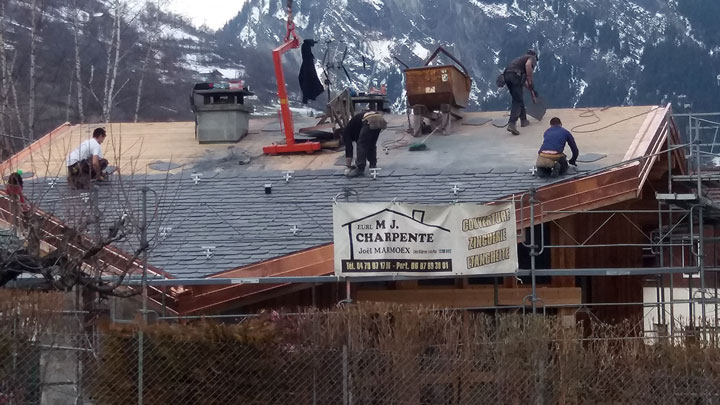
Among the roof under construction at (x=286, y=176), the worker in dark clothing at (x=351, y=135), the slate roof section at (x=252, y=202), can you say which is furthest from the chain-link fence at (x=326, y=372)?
the worker in dark clothing at (x=351, y=135)

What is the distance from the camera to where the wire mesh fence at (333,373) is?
35.2 feet

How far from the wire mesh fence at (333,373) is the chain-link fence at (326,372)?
0.01 meters

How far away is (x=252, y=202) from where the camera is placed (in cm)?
1708

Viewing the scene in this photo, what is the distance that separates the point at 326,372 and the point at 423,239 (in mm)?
3552

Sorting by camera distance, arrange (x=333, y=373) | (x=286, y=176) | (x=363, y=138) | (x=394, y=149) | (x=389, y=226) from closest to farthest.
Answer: (x=333, y=373), (x=389, y=226), (x=363, y=138), (x=286, y=176), (x=394, y=149)

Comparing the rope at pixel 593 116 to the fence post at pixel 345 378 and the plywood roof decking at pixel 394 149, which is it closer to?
the plywood roof decking at pixel 394 149

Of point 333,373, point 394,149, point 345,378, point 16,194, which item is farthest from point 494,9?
point 345,378

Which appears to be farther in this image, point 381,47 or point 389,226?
point 381,47

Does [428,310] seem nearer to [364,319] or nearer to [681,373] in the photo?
[364,319]

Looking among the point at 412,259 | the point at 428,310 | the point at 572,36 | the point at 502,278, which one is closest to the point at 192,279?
the point at 412,259

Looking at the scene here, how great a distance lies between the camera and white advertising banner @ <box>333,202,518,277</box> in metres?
14.0

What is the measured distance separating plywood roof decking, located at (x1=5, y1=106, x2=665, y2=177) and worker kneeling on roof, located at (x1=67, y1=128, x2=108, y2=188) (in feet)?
1.20

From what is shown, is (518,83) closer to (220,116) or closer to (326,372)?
(220,116)

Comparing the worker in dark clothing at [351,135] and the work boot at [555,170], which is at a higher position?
the worker in dark clothing at [351,135]
